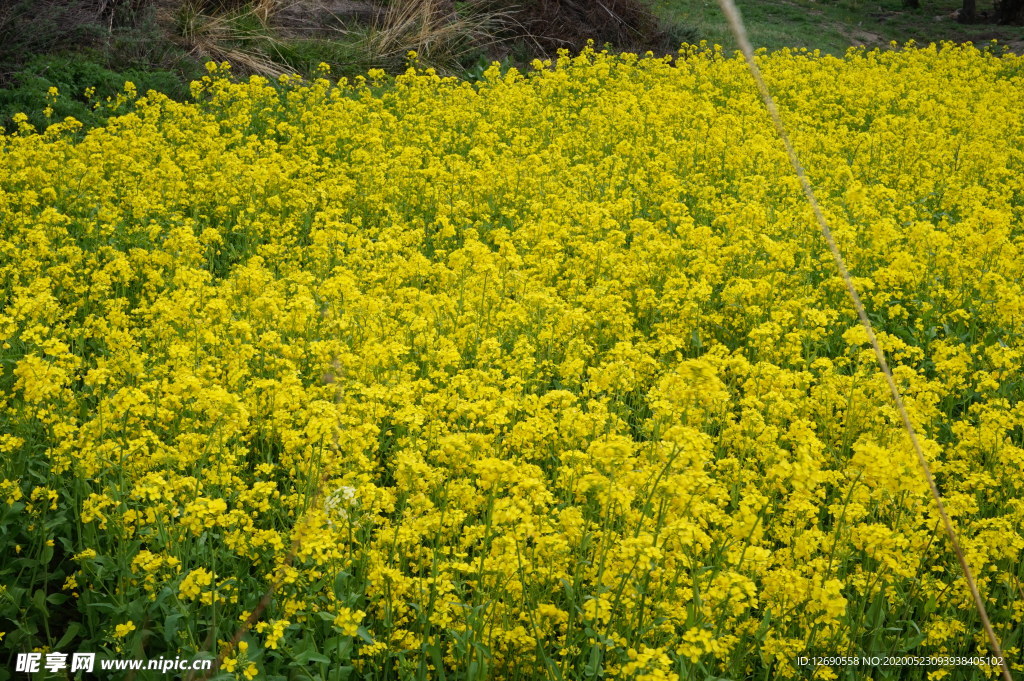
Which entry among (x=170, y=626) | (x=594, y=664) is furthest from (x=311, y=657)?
(x=594, y=664)

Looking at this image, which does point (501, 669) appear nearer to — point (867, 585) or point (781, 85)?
point (867, 585)

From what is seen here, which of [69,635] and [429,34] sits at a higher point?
[69,635]

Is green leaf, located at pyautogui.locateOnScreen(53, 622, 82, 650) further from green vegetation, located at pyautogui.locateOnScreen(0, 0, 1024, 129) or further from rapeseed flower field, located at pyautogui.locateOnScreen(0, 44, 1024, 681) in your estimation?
green vegetation, located at pyautogui.locateOnScreen(0, 0, 1024, 129)

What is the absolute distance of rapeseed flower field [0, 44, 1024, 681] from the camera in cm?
319

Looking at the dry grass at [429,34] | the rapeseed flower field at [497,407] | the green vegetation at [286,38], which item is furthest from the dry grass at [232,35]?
the rapeseed flower field at [497,407]

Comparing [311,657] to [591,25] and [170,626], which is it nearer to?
[170,626]

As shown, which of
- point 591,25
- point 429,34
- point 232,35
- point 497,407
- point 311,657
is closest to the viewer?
point 311,657

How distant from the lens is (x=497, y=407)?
4152mm

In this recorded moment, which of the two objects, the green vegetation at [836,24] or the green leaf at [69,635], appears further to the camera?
the green vegetation at [836,24]

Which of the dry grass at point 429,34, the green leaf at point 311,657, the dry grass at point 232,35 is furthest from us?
the dry grass at point 429,34

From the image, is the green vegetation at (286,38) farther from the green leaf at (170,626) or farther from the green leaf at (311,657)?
the green leaf at (311,657)

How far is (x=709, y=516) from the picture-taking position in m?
3.39

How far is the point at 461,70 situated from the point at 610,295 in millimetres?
9136

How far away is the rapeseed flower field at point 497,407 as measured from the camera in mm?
3191
